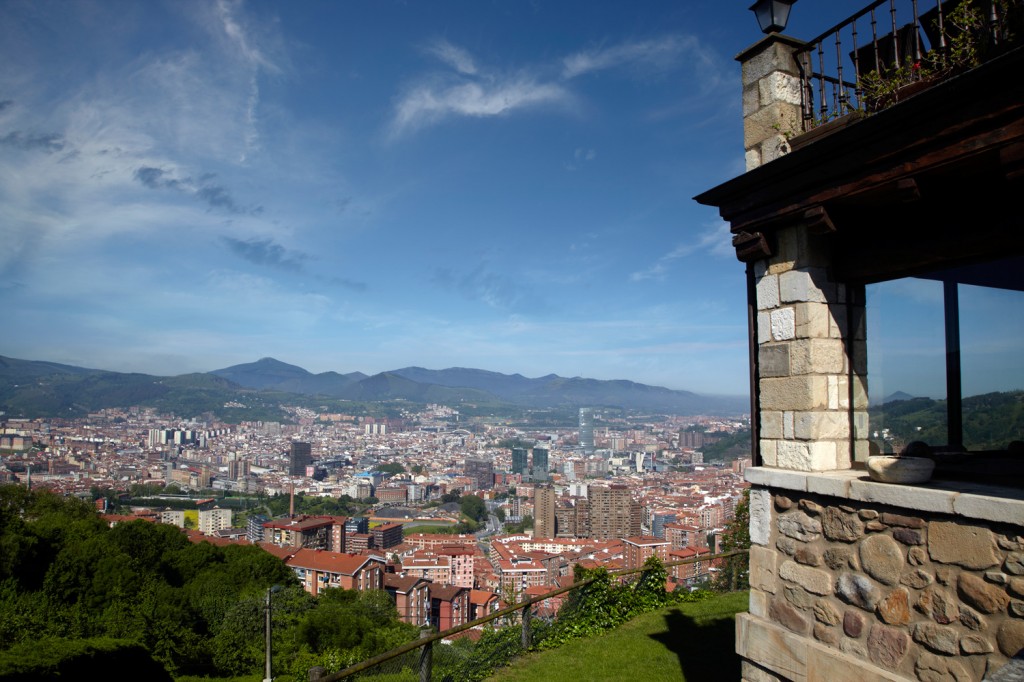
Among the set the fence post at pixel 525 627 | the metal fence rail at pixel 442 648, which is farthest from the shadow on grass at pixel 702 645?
the fence post at pixel 525 627

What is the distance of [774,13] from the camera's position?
3.98 m

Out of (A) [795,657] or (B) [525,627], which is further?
(B) [525,627]

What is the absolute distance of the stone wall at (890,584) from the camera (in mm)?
2646

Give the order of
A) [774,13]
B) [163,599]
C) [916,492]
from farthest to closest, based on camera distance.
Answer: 1. [163,599]
2. [774,13]
3. [916,492]

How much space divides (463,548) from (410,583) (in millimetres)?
8200

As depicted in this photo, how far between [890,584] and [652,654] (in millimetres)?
A: 4150

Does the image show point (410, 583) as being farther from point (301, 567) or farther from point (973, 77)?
point (973, 77)

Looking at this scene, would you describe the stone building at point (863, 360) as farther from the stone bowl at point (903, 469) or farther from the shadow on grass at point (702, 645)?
the shadow on grass at point (702, 645)

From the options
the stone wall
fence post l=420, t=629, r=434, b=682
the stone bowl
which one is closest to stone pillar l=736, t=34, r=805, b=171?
the stone bowl

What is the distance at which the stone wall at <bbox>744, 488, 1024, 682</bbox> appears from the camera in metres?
2.65

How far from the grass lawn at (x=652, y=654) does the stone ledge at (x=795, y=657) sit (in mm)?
2107

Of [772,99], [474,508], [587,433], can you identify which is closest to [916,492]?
[772,99]

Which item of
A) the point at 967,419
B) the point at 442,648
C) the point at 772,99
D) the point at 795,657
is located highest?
the point at 772,99

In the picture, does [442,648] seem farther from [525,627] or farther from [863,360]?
[863,360]
